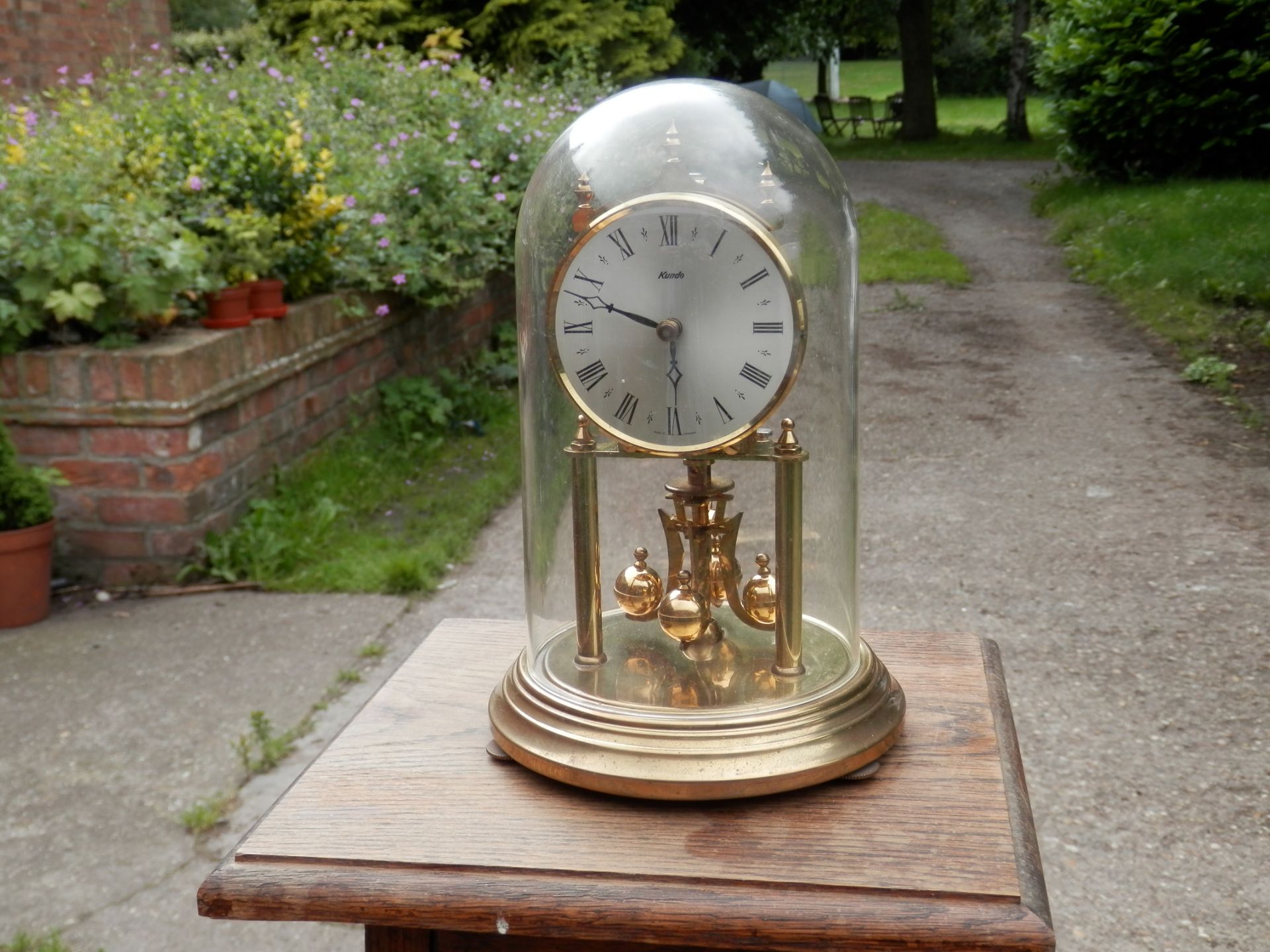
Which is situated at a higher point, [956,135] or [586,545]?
[956,135]

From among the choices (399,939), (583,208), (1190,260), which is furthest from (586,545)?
(1190,260)

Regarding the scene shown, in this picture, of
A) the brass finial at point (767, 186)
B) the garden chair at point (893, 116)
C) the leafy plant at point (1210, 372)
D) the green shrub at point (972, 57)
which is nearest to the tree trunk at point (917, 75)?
the garden chair at point (893, 116)

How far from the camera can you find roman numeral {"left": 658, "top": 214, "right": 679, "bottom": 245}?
1.44 meters

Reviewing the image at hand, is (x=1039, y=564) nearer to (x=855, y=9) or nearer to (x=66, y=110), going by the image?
(x=66, y=110)

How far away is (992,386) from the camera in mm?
6602

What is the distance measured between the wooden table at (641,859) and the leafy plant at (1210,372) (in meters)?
5.45

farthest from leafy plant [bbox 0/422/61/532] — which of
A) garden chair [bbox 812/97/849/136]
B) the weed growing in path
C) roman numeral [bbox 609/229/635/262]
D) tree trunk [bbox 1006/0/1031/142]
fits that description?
garden chair [bbox 812/97/849/136]

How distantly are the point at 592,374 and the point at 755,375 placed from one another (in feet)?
0.63

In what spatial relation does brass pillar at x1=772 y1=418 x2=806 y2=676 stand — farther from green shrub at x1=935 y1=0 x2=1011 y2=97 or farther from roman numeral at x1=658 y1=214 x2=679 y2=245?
green shrub at x1=935 y1=0 x2=1011 y2=97

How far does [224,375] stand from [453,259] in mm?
2075

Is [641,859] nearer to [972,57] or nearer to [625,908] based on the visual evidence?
[625,908]

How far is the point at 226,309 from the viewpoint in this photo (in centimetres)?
445

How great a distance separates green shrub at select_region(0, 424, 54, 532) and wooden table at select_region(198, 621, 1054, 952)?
8.63ft

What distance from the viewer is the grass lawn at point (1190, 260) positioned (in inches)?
283
